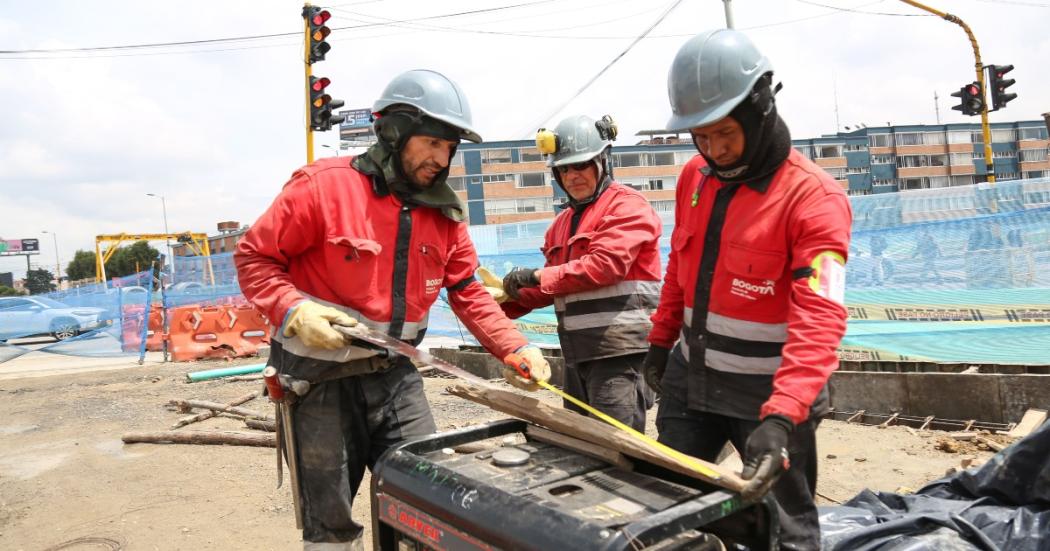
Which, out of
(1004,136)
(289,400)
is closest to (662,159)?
(1004,136)

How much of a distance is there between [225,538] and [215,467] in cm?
176

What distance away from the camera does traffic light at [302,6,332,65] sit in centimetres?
1148

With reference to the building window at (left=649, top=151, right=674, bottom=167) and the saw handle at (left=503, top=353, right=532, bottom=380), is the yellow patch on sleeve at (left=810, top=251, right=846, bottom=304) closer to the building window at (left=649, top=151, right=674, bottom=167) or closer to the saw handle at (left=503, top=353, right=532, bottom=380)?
the saw handle at (left=503, top=353, right=532, bottom=380)

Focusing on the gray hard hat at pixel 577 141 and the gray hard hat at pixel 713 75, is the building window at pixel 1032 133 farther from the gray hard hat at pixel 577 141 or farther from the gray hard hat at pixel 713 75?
the gray hard hat at pixel 713 75

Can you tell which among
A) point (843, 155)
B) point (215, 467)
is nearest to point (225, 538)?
point (215, 467)

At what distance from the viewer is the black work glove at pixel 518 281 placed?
3.87 m

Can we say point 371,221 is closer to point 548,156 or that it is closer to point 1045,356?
point 548,156

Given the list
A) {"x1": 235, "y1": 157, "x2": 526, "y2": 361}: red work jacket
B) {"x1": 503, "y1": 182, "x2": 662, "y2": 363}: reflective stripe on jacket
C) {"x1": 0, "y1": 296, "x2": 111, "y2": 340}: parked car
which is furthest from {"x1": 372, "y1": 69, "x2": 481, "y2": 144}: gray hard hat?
{"x1": 0, "y1": 296, "x2": 111, "y2": 340}: parked car

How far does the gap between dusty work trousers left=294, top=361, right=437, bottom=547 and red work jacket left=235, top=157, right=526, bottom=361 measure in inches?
7.2

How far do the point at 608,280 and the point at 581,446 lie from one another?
4.86ft

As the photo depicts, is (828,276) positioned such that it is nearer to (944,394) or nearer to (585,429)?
(585,429)

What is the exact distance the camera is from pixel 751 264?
229 cm

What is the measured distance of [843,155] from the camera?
7256cm

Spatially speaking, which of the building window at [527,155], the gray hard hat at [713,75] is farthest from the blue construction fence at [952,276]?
the building window at [527,155]
